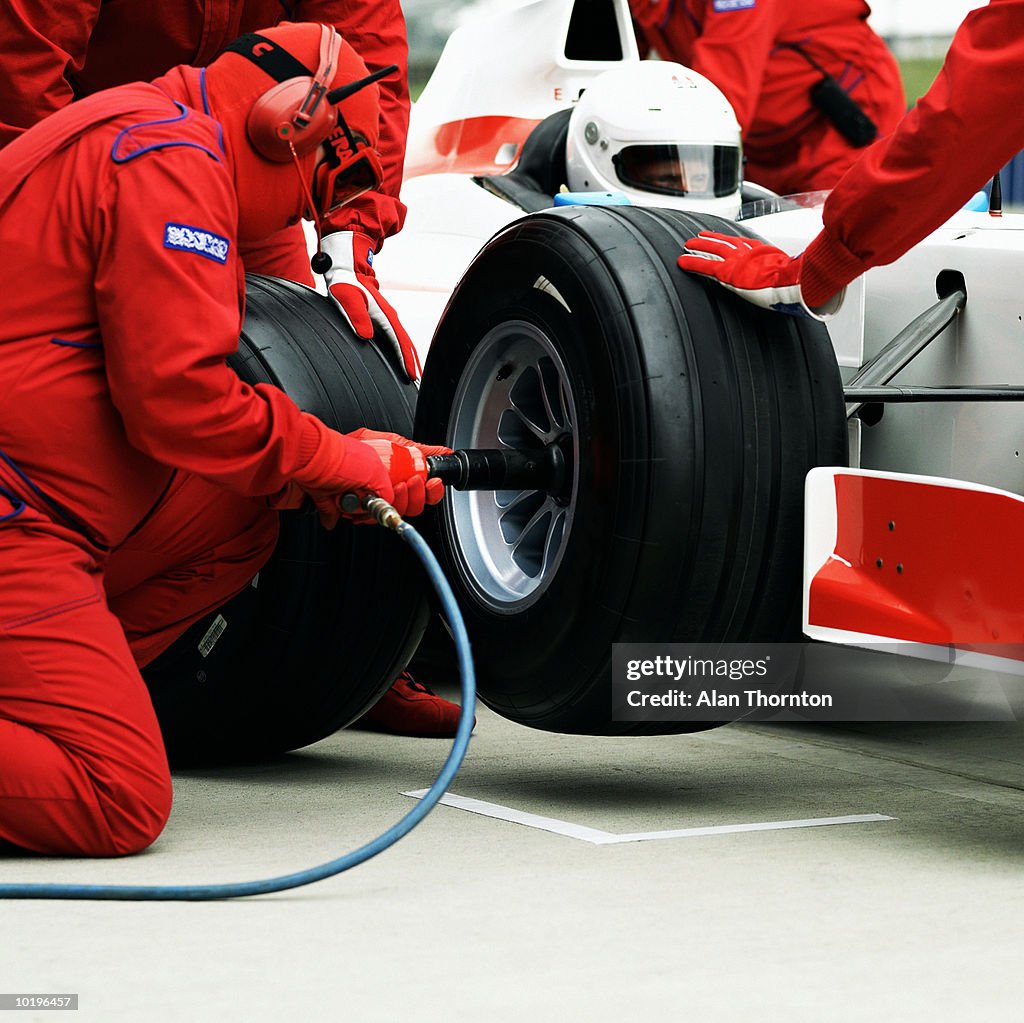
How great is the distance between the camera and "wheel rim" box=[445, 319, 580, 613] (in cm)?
301

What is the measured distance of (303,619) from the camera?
316cm

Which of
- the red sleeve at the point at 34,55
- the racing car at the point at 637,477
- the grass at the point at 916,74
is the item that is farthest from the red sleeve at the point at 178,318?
the grass at the point at 916,74

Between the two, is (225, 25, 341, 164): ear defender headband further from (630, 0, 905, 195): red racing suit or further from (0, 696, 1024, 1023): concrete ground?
(630, 0, 905, 195): red racing suit

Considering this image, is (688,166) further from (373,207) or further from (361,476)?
(361,476)

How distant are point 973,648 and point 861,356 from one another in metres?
0.86

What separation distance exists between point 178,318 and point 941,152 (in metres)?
1.15

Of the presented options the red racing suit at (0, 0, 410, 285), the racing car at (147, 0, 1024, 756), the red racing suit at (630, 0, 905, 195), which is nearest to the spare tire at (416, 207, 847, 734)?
the racing car at (147, 0, 1024, 756)

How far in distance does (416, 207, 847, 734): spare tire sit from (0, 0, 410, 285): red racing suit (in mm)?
1032

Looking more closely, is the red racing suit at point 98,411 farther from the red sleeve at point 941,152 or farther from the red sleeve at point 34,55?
the red sleeve at point 34,55

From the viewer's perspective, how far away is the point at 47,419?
258 cm

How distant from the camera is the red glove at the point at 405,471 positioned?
9.07ft

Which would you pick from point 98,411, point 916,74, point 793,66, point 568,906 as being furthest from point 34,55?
point 916,74

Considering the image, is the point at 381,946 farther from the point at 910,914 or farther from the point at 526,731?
the point at 526,731

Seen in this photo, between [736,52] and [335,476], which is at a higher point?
[736,52]
